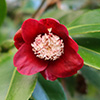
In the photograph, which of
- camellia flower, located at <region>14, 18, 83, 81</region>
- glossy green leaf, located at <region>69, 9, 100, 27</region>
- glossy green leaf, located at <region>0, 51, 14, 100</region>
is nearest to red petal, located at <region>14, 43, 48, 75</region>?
camellia flower, located at <region>14, 18, 83, 81</region>

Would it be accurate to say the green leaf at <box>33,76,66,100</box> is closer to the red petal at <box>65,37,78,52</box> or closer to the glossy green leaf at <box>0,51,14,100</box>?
the glossy green leaf at <box>0,51,14,100</box>

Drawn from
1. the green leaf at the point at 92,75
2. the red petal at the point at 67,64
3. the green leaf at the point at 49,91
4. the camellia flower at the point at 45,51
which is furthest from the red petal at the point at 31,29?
the green leaf at the point at 92,75

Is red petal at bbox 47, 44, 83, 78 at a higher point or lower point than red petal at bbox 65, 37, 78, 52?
lower

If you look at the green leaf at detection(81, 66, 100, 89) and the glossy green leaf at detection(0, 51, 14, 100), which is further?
the green leaf at detection(81, 66, 100, 89)

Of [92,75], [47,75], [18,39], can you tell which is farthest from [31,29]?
[92,75]

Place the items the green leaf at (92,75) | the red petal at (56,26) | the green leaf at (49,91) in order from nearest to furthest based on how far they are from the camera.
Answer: the red petal at (56,26), the green leaf at (49,91), the green leaf at (92,75)

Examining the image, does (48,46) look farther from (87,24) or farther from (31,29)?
(87,24)

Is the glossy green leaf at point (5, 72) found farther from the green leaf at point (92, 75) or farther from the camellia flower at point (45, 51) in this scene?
the green leaf at point (92, 75)

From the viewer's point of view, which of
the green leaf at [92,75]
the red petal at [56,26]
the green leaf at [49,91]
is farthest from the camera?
the green leaf at [92,75]
